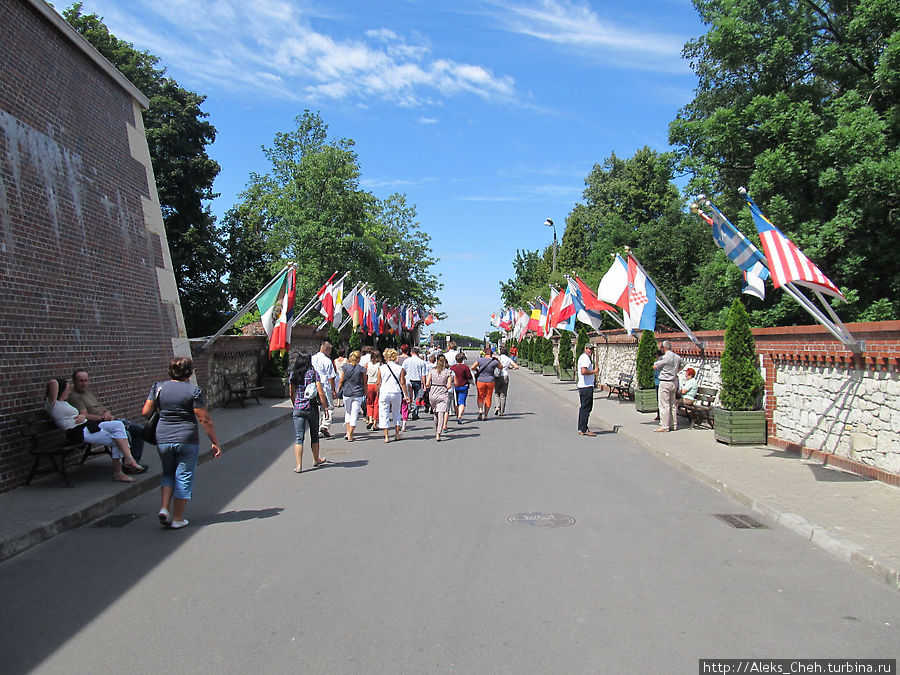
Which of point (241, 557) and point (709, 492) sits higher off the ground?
point (241, 557)

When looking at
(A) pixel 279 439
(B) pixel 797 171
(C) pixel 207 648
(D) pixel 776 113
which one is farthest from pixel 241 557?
(D) pixel 776 113

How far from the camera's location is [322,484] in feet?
29.9

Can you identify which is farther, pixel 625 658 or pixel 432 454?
pixel 432 454

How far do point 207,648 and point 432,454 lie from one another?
7.63 meters

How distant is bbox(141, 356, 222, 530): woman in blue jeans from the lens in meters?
6.93

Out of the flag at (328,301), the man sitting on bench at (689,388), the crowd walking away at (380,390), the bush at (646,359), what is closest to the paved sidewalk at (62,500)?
the crowd walking away at (380,390)

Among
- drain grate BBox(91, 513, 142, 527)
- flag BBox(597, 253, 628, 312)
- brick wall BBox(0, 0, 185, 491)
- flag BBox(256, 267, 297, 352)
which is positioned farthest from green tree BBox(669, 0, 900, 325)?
drain grate BBox(91, 513, 142, 527)

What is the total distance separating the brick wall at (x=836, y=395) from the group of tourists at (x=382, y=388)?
19.9 ft

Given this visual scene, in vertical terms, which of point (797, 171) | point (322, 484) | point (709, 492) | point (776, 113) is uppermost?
point (776, 113)

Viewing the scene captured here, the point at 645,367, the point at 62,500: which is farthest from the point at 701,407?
the point at 62,500

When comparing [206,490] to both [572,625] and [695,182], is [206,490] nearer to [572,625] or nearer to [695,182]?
[572,625]

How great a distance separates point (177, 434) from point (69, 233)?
563 centimetres

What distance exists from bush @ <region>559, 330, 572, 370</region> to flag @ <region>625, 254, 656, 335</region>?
56.0 ft

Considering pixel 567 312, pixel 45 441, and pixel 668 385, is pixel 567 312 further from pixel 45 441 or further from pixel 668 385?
pixel 45 441
